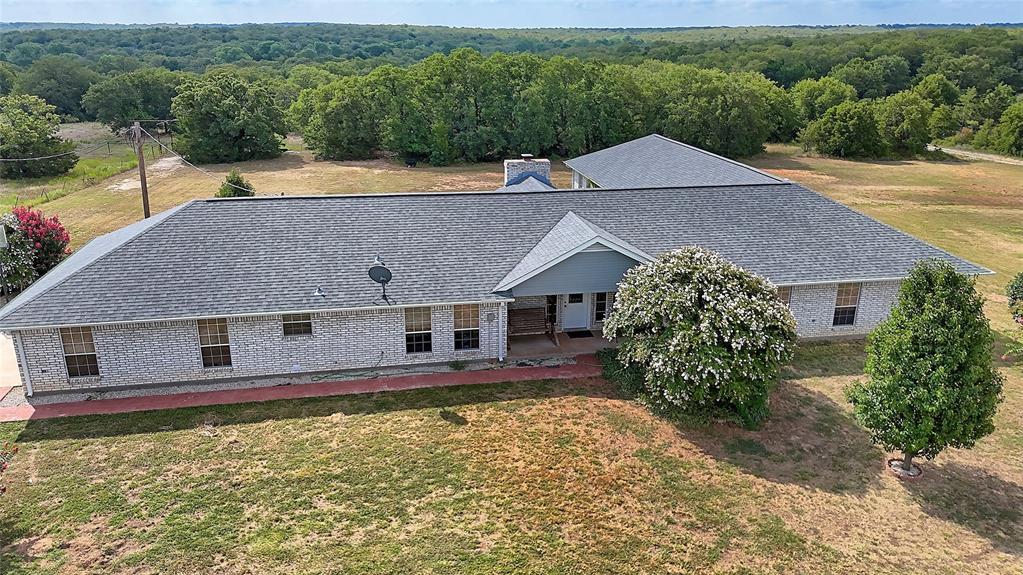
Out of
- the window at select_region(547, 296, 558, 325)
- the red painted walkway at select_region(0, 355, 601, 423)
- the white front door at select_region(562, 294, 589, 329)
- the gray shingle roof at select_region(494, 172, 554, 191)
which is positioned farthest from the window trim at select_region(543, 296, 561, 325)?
the gray shingle roof at select_region(494, 172, 554, 191)

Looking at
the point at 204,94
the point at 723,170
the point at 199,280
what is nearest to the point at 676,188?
the point at 723,170

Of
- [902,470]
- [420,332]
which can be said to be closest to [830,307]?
[902,470]

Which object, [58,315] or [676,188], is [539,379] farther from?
[58,315]

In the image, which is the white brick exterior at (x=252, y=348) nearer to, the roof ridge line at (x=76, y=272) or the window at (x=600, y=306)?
the roof ridge line at (x=76, y=272)

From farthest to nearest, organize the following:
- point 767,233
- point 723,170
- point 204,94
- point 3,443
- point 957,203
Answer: point 204,94 → point 957,203 → point 723,170 → point 767,233 → point 3,443

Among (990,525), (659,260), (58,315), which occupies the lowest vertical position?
(990,525)

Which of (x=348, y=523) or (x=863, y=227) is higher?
(x=863, y=227)

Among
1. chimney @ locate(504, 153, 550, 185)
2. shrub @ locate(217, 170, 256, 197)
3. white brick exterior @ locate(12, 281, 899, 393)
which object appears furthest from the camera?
shrub @ locate(217, 170, 256, 197)

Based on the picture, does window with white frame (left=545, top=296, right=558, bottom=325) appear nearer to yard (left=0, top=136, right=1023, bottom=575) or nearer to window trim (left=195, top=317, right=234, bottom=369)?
yard (left=0, top=136, right=1023, bottom=575)
